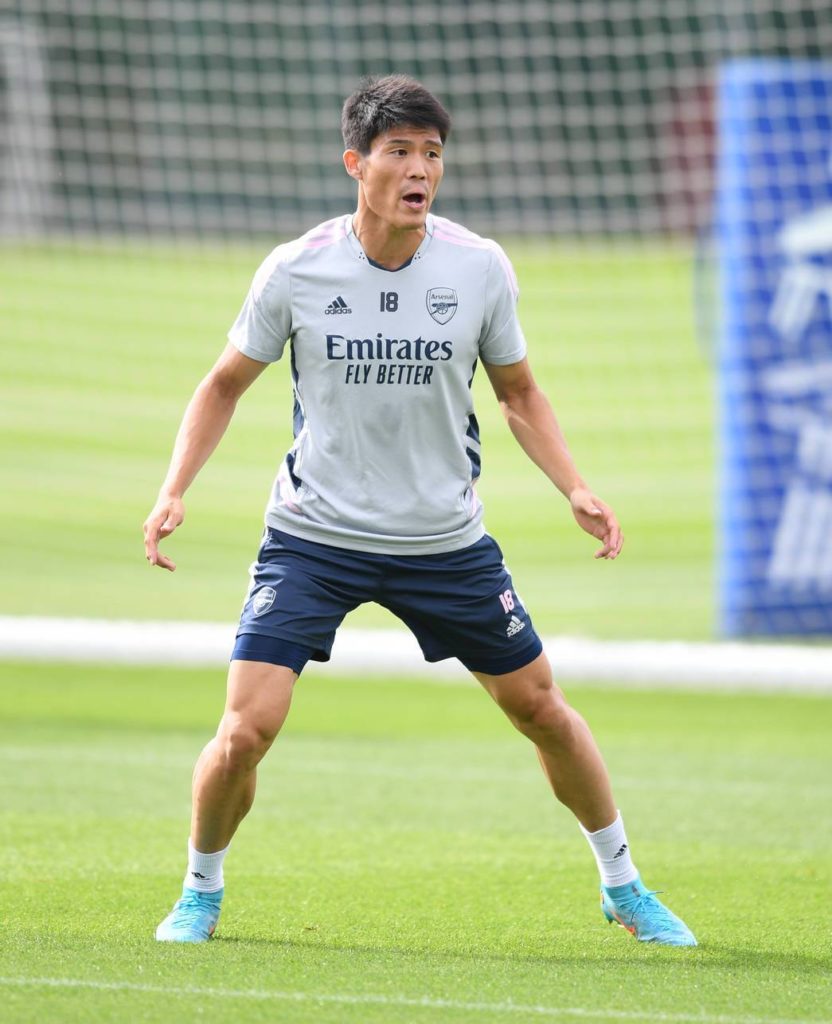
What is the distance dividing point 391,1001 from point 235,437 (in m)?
15.2

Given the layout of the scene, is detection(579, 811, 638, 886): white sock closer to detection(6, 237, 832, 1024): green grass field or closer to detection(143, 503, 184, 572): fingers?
detection(6, 237, 832, 1024): green grass field

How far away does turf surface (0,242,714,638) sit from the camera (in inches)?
522

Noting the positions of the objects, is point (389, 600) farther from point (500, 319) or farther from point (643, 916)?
point (643, 916)

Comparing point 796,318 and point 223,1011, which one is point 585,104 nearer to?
point 796,318

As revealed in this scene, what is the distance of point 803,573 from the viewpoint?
10773 mm

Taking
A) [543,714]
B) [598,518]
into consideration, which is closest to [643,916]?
[543,714]

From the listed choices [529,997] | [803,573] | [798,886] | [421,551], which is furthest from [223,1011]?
[803,573]

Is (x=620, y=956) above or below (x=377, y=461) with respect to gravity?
below

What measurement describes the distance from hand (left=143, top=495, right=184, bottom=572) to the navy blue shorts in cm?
26

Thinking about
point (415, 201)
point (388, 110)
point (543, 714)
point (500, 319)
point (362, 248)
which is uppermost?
point (388, 110)

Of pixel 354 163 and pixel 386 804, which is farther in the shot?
pixel 386 804

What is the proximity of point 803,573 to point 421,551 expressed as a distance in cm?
647

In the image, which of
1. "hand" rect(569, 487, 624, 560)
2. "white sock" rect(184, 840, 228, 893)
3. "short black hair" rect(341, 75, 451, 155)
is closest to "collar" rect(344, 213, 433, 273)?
"short black hair" rect(341, 75, 451, 155)

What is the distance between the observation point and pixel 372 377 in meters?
4.66
